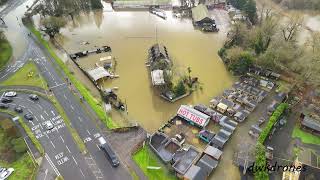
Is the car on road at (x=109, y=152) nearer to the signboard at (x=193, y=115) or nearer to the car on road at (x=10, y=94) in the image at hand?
the signboard at (x=193, y=115)

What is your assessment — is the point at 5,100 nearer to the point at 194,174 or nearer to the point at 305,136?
the point at 194,174

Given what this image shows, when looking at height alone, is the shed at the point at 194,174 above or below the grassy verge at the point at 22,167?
below

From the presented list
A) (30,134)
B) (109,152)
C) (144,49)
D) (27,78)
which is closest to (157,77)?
(144,49)

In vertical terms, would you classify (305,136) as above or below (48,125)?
below

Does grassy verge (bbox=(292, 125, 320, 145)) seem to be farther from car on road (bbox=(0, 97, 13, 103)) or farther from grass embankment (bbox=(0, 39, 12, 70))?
grass embankment (bbox=(0, 39, 12, 70))

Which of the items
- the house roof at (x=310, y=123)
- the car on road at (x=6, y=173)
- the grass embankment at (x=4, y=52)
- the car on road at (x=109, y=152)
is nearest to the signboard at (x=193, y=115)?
the car on road at (x=109, y=152)
